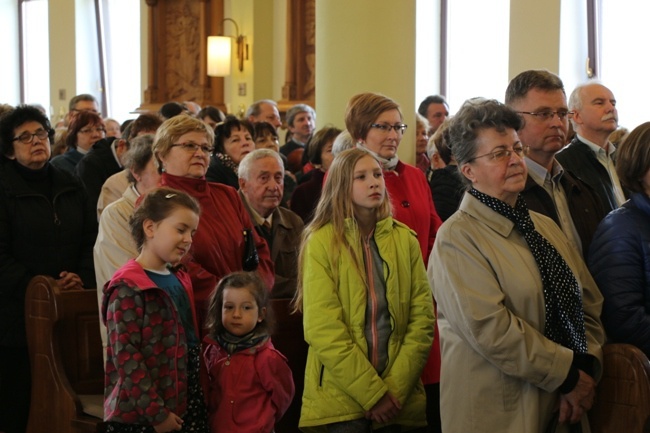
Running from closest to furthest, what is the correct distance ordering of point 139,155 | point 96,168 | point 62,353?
point 62,353 → point 139,155 → point 96,168

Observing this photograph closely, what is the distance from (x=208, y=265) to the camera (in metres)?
4.02

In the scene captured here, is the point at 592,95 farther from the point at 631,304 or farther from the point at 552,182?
the point at 631,304

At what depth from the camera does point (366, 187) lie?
370 centimetres

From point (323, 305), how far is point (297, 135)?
4.50 meters

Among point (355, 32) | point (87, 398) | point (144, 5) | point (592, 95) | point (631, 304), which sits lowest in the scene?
point (87, 398)

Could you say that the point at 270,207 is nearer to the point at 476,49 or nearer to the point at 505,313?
the point at 505,313

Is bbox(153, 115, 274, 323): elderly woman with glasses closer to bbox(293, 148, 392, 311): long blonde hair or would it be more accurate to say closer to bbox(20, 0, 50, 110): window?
bbox(293, 148, 392, 311): long blonde hair

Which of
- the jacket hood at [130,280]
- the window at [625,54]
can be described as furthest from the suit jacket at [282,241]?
the window at [625,54]

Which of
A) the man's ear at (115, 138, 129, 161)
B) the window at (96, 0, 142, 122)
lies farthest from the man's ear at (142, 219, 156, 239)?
the window at (96, 0, 142, 122)

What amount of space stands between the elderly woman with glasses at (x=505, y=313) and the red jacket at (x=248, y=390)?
0.79 m

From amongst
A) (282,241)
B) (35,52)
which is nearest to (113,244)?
(282,241)

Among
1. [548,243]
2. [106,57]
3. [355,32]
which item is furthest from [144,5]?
[548,243]

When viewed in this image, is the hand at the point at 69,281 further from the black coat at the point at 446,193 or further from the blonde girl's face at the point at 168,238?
the black coat at the point at 446,193

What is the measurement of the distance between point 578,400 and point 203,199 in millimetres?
1779
